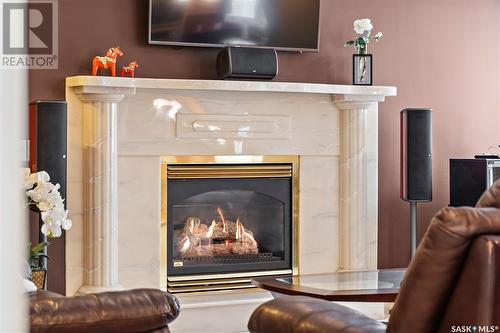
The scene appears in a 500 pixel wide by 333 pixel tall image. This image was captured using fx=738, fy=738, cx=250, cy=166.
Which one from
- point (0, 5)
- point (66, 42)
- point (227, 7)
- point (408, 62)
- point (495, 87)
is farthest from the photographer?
point (495, 87)

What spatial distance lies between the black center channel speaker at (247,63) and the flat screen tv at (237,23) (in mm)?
164

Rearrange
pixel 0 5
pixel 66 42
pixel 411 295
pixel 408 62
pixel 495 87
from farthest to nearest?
pixel 495 87, pixel 408 62, pixel 66 42, pixel 411 295, pixel 0 5

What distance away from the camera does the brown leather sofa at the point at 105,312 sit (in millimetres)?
2000

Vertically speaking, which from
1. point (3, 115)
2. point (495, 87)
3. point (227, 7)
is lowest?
point (3, 115)

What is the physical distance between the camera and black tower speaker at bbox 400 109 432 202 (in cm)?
491

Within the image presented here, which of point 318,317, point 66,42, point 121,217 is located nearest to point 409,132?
point 121,217

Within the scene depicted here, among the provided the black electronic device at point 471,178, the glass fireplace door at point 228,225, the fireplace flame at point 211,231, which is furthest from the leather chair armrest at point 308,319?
the black electronic device at point 471,178

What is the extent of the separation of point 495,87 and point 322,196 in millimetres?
1821

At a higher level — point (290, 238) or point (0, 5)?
point (0, 5)

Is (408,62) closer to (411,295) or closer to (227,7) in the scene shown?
(227,7)

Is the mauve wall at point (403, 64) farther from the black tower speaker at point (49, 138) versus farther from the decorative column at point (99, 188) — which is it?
the black tower speaker at point (49, 138)

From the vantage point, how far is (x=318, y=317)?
2125mm

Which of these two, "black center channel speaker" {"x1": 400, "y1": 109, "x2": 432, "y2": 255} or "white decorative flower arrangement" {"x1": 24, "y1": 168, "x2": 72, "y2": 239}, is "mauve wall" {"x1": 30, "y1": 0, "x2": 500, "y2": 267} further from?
"white decorative flower arrangement" {"x1": 24, "y1": 168, "x2": 72, "y2": 239}

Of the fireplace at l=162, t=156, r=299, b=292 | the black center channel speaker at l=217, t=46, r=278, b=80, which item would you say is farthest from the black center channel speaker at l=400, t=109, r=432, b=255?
the black center channel speaker at l=217, t=46, r=278, b=80
